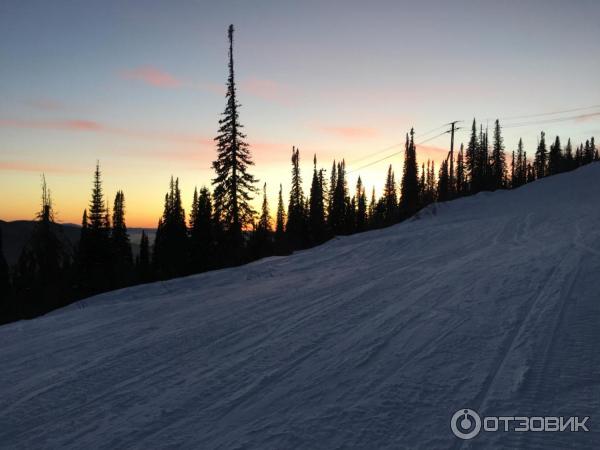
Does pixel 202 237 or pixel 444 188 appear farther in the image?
pixel 444 188

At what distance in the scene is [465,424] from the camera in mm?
2805

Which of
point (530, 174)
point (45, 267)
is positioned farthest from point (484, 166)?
point (45, 267)

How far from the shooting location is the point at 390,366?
3822 mm

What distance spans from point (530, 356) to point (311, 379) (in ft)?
7.12

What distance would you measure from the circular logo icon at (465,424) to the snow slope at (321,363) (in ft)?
0.18

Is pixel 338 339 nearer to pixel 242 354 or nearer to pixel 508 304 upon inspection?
pixel 242 354

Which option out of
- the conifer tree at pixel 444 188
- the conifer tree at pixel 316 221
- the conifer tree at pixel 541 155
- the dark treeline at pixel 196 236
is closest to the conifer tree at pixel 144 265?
the dark treeline at pixel 196 236

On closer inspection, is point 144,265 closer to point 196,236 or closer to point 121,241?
point 121,241

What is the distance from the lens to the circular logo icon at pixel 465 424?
269 centimetres

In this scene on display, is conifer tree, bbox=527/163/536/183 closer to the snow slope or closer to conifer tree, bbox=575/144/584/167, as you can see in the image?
conifer tree, bbox=575/144/584/167

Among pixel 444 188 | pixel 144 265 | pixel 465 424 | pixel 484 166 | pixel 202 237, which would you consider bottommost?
pixel 144 265

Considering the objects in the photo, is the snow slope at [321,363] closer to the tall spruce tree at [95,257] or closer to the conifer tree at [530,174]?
the tall spruce tree at [95,257]

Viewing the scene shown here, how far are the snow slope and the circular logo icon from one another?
0.05 m

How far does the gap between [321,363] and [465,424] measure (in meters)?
1.56
